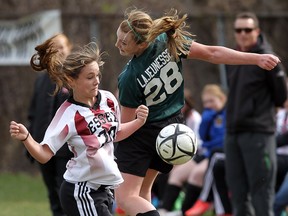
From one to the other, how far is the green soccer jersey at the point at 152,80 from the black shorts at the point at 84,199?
0.81 metres

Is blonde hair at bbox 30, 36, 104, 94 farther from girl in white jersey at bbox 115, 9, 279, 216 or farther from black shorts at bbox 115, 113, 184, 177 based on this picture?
black shorts at bbox 115, 113, 184, 177

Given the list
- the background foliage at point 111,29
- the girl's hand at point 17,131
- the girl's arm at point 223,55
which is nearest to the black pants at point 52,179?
the girl's arm at point 223,55

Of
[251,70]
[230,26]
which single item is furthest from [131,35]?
[230,26]

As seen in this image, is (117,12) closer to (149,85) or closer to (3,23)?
(3,23)

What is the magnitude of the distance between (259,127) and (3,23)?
23.5ft

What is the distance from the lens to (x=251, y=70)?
858 cm

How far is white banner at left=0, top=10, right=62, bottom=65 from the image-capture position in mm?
14016

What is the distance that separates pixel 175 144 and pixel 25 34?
8343mm

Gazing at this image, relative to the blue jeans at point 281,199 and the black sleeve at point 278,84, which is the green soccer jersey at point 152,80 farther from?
the blue jeans at point 281,199

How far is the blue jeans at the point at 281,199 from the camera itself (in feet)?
31.5

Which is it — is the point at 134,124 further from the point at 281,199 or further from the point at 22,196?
the point at 22,196

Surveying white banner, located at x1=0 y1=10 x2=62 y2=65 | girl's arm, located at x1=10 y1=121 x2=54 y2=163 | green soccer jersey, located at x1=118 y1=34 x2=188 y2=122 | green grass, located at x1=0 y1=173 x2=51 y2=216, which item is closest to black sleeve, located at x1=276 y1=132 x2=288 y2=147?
green grass, located at x1=0 y1=173 x2=51 y2=216

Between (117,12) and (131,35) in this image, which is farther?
(117,12)

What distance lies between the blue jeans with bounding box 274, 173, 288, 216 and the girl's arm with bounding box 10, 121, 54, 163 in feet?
13.7
